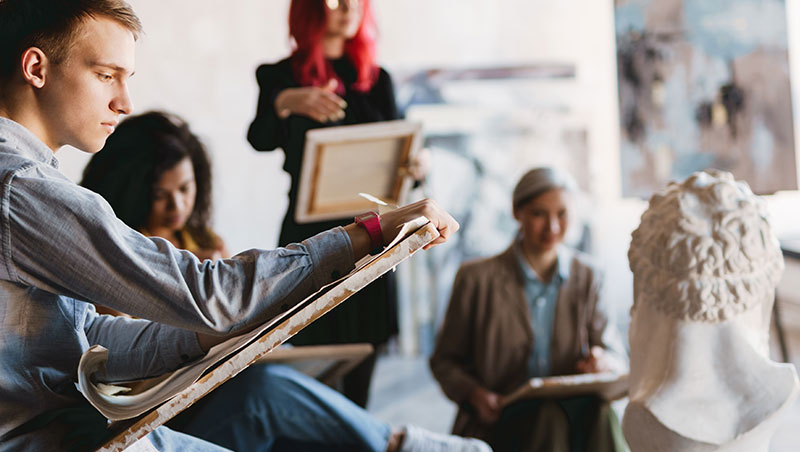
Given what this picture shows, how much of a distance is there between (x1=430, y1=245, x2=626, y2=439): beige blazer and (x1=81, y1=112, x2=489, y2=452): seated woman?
55cm

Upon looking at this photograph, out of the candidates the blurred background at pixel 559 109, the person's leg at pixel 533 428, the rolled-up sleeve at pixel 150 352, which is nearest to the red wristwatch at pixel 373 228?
the rolled-up sleeve at pixel 150 352

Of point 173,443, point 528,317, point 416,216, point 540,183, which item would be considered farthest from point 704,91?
point 173,443

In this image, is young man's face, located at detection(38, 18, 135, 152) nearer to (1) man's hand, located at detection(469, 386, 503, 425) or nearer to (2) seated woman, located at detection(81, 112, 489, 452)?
(2) seated woman, located at detection(81, 112, 489, 452)

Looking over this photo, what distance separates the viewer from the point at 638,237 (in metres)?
1.95

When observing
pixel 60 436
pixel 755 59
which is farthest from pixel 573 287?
pixel 755 59

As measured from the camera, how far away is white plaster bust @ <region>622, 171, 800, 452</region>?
178cm

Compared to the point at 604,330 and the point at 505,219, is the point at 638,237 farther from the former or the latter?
the point at 505,219

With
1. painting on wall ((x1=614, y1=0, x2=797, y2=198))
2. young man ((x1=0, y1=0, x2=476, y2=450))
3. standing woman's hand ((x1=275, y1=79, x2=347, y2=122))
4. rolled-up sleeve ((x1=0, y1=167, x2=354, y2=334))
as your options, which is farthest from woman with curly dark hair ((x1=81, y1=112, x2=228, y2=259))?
painting on wall ((x1=614, y1=0, x2=797, y2=198))

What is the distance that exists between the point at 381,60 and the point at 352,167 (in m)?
2.80

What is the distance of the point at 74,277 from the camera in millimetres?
1208

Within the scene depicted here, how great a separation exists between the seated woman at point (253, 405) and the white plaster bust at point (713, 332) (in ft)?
2.33

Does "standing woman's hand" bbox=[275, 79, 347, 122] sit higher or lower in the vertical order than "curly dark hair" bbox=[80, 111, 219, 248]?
higher

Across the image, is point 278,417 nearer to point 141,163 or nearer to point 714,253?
point 141,163

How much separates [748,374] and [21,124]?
1.42m
